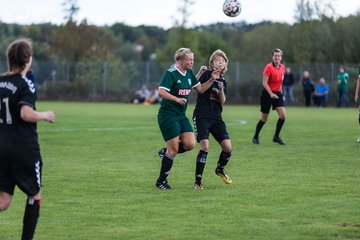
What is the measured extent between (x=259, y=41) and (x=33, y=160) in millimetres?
67371

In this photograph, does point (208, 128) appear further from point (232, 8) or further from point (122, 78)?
point (122, 78)

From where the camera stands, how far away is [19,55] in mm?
7059

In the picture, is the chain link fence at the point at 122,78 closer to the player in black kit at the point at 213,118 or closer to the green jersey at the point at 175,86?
the player in black kit at the point at 213,118

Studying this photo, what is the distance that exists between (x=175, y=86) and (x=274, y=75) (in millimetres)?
7338

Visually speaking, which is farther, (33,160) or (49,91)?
(49,91)

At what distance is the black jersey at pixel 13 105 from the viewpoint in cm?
706

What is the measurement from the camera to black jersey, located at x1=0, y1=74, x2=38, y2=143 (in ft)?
23.2

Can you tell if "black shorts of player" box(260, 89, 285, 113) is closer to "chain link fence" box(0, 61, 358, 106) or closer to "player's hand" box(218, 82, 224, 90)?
"player's hand" box(218, 82, 224, 90)

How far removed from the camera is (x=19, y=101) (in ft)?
23.1

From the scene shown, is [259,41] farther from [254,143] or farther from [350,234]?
[350,234]

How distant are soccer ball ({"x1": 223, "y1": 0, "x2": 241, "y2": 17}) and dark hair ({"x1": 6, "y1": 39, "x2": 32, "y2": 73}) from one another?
8.84m

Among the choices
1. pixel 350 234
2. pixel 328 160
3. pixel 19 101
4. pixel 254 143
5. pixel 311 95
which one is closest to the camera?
pixel 19 101

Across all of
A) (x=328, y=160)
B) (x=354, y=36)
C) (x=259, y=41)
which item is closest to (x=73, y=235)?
(x=328, y=160)

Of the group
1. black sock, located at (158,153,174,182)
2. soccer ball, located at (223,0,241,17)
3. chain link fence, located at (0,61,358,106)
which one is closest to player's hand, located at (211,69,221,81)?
black sock, located at (158,153,174,182)
